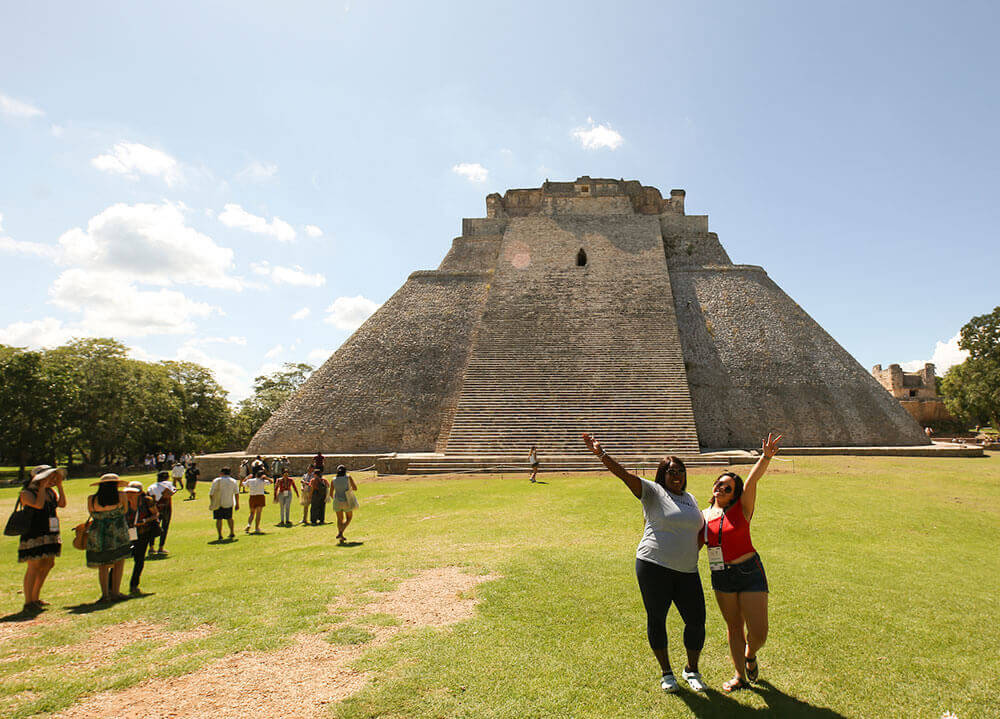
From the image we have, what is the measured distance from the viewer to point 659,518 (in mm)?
3236

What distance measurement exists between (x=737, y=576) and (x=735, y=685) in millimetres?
660

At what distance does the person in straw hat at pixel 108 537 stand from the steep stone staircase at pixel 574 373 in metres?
12.0

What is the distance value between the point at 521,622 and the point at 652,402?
51.7 feet

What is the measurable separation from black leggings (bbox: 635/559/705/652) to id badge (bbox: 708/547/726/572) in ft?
0.44

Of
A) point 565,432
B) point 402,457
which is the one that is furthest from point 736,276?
point 402,457

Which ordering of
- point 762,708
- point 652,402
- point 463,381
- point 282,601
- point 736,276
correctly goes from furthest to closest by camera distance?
point 736,276 → point 463,381 → point 652,402 → point 282,601 → point 762,708

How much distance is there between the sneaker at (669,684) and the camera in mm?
3135

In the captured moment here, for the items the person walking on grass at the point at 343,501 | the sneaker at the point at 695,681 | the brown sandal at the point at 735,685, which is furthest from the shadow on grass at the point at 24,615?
the brown sandal at the point at 735,685

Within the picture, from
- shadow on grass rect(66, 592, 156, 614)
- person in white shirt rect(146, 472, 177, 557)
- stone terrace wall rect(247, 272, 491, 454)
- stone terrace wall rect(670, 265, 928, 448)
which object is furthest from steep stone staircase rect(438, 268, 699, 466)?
shadow on grass rect(66, 592, 156, 614)

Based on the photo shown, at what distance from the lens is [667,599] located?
321 cm

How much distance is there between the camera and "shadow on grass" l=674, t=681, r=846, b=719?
2932 mm

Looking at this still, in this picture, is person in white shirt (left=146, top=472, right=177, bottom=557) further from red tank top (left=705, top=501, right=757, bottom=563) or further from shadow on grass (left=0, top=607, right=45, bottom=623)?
red tank top (left=705, top=501, right=757, bottom=563)

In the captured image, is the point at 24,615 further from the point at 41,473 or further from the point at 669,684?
the point at 669,684

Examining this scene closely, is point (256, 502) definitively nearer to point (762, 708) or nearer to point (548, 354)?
point (762, 708)
